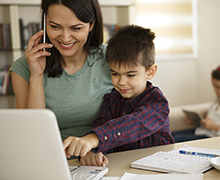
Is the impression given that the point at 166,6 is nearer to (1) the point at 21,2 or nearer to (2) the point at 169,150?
(1) the point at 21,2

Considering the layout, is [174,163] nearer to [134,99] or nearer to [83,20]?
[134,99]

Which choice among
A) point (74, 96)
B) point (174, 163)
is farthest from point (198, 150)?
point (74, 96)

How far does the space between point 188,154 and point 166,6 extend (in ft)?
12.1

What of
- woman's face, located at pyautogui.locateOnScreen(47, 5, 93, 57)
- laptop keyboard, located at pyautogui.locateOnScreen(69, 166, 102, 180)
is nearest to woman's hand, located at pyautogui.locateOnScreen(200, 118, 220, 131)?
woman's face, located at pyautogui.locateOnScreen(47, 5, 93, 57)

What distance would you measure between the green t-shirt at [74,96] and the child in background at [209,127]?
147 cm

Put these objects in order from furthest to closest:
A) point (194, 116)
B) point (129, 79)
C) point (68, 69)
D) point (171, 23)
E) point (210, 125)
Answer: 1. point (171, 23)
2. point (194, 116)
3. point (210, 125)
4. point (68, 69)
5. point (129, 79)

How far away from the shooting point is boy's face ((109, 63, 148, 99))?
4.14 feet

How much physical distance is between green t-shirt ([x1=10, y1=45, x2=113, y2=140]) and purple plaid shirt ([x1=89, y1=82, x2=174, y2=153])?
0.06 metres

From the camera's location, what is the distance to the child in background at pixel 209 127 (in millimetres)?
2752

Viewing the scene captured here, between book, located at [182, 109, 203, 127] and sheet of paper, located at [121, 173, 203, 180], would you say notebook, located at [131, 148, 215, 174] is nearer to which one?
sheet of paper, located at [121, 173, 203, 180]

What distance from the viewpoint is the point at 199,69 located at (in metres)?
4.56

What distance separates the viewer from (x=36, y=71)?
1.37 meters

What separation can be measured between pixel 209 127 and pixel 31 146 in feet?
7.73

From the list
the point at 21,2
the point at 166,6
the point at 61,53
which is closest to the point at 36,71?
the point at 61,53
